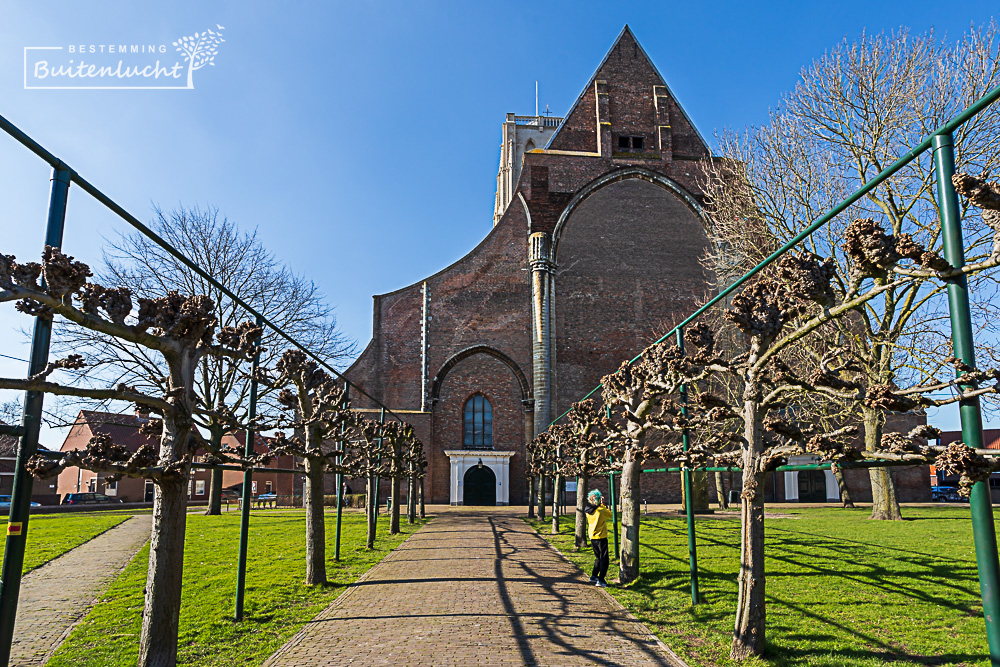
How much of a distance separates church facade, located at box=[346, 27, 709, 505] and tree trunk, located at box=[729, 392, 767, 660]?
86.5ft

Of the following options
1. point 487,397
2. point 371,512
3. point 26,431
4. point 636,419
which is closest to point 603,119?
point 487,397

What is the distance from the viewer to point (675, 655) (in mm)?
6234

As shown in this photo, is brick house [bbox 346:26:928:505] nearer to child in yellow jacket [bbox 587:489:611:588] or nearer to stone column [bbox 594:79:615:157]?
stone column [bbox 594:79:615:157]

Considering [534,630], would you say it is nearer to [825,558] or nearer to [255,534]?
[825,558]

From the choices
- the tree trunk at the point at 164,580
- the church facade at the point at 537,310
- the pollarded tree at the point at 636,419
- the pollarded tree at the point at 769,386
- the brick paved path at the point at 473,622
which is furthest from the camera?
the church facade at the point at 537,310

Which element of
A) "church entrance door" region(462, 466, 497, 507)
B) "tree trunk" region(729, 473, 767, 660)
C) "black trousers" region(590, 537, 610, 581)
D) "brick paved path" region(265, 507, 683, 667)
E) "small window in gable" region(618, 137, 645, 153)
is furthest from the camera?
"small window in gable" region(618, 137, 645, 153)

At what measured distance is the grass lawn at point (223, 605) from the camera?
6438 mm

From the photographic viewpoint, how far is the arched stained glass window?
34.6m

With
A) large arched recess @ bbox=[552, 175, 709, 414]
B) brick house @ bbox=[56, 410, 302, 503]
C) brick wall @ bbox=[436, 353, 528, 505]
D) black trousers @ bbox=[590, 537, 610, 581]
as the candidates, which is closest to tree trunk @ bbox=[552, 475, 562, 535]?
black trousers @ bbox=[590, 537, 610, 581]

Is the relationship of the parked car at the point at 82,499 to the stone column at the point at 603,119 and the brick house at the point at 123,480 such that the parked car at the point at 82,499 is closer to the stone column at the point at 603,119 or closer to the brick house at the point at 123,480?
the brick house at the point at 123,480

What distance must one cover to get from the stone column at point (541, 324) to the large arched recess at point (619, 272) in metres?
0.58

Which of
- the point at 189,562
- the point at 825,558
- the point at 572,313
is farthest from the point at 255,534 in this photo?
the point at 572,313

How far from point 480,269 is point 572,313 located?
554cm

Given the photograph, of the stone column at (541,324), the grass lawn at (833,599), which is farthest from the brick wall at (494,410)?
the grass lawn at (833,599)
